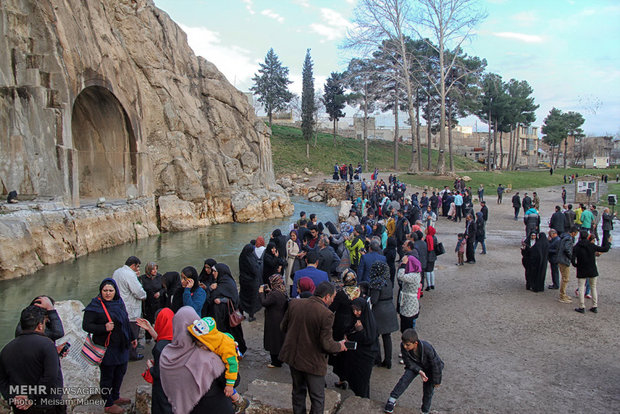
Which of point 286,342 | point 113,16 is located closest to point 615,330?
point 286,342

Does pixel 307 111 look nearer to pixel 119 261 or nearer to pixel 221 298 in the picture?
pixel 119 261

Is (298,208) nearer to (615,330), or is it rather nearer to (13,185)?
(13,185)

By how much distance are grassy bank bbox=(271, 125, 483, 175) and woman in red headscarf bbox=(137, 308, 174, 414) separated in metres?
46.5

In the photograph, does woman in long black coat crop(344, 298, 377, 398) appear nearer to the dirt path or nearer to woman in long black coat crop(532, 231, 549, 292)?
the dirt path

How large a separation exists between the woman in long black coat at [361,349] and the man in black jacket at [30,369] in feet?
10.5

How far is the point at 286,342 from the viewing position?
14.7ft

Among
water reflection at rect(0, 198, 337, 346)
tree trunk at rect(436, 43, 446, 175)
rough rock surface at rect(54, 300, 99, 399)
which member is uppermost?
tree trunk at rect(436, 43, 446, 175)

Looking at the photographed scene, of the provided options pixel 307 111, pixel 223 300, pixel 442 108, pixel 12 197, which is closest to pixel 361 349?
pixel 223 300

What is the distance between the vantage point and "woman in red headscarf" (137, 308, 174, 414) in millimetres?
3641

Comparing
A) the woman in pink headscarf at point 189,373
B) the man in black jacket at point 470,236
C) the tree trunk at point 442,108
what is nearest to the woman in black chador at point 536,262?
the man in black jacket at point 470,236

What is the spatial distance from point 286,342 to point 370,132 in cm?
7946

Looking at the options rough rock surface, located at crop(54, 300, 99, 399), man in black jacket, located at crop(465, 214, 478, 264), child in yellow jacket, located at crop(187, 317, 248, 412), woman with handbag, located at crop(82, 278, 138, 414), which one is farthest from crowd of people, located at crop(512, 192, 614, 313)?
rough rock surface, located at crop(54, 300, 99, 399)

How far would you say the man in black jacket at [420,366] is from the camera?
4.74 metres

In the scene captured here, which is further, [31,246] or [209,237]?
[209,237]
